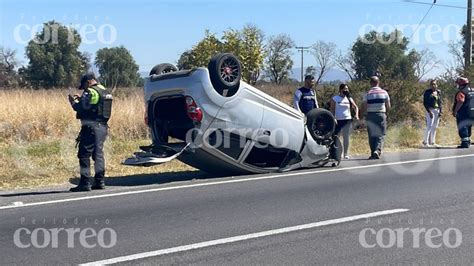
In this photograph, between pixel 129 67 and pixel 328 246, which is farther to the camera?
pixel 129 67

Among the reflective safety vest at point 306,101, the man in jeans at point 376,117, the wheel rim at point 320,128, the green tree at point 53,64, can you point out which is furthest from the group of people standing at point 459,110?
the green tree at point 53,64

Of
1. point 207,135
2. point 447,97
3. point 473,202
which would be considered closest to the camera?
point 473,202

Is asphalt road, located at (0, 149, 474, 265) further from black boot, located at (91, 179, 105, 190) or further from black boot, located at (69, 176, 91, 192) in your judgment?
black boot, located at (69, 176, 91, 192)

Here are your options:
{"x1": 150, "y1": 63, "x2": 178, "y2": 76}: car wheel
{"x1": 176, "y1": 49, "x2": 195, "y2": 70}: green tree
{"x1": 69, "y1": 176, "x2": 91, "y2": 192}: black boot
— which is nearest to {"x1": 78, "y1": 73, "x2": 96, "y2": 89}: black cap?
{"x1": 69, "y1": 176, "x2": 91, "y2": 192}: black boot

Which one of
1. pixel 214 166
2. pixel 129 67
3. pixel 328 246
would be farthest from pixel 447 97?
pixel 129 67

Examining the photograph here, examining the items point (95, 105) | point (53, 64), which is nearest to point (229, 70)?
point (95, 105)

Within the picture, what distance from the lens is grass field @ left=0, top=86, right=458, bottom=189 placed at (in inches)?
456

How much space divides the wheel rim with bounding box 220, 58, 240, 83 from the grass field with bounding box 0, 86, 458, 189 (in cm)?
274

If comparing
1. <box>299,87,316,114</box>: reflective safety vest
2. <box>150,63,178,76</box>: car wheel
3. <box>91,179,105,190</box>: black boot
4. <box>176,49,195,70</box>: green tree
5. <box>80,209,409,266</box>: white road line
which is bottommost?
<box>80,209,409,266</box>: white road line

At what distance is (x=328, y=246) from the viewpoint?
6480mm

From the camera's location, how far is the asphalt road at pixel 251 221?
618cm

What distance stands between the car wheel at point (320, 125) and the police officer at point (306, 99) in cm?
65

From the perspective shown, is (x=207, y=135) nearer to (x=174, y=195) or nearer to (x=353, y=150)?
(x=174, y=195)

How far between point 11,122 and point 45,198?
7.07 m
